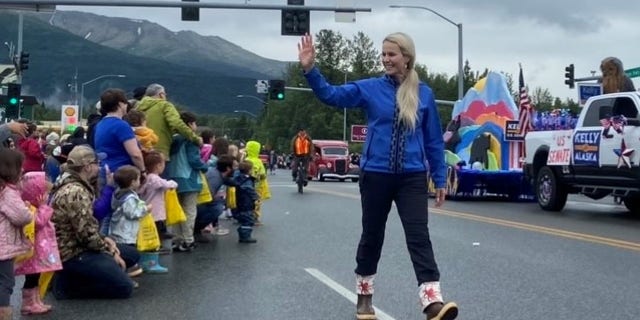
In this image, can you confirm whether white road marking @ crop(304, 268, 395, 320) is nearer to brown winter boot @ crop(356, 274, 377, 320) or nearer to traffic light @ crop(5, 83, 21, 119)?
brown winter boot @ crop(356, 274, 377, 320)

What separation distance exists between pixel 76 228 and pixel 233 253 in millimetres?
3561

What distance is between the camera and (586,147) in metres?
16.0

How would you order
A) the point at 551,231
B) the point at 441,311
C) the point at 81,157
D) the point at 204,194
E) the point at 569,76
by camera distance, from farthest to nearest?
the point at 569,76
the point at 551,231
the point at 204,194
the point at 81,157
the point at 441,311

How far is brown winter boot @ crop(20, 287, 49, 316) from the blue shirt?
202 cm

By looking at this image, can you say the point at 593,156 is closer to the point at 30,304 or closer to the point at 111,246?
the point at 111,246

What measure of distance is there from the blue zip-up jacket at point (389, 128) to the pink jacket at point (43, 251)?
→ 2.39 meters

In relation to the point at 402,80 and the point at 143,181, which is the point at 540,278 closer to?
the point at 402,80

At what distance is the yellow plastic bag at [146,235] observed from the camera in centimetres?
823

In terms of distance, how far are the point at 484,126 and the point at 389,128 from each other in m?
18.3

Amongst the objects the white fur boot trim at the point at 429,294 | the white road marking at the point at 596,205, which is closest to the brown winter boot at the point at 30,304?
the white fur boot trim at the point at 429,294

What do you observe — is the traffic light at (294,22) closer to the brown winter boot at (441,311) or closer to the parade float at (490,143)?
the parade float at (490,143)

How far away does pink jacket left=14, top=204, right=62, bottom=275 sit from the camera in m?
6.77

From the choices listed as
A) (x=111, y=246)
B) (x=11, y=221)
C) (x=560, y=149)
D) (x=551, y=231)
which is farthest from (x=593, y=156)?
(x=11, y=221)

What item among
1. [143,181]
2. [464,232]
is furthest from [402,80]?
[464,232]
